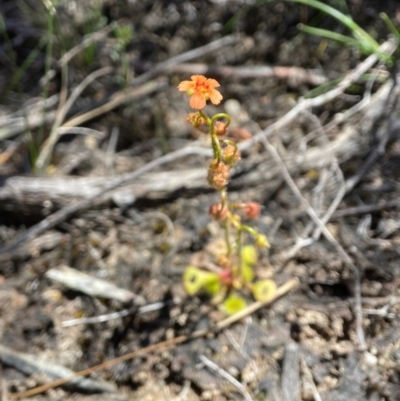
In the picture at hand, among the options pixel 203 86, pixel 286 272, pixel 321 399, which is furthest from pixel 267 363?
pixel 203 86

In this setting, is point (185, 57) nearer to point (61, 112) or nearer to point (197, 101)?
point (61, 112)

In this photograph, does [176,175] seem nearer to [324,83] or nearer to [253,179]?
[253,179]

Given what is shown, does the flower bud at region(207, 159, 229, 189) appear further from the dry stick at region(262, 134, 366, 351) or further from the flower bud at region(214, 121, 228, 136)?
the dry stick at region(262, 134, 366, 351)

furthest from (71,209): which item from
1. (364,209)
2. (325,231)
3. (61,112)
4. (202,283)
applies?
(364,209)

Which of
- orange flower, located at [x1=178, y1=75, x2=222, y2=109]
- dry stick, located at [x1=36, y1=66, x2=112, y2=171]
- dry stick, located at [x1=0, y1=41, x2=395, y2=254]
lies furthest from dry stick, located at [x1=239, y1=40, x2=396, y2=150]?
dry stick, located at [x1=36, y1=66, x2=112, y2=171]

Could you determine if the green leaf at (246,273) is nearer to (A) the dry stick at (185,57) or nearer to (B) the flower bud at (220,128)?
(B) the flower bud at (220,128)

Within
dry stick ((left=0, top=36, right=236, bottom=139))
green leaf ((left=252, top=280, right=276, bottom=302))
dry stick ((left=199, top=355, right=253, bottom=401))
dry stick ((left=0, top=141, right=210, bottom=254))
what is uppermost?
dry stick ((left=0, top=36, right=236, bottom=139))
